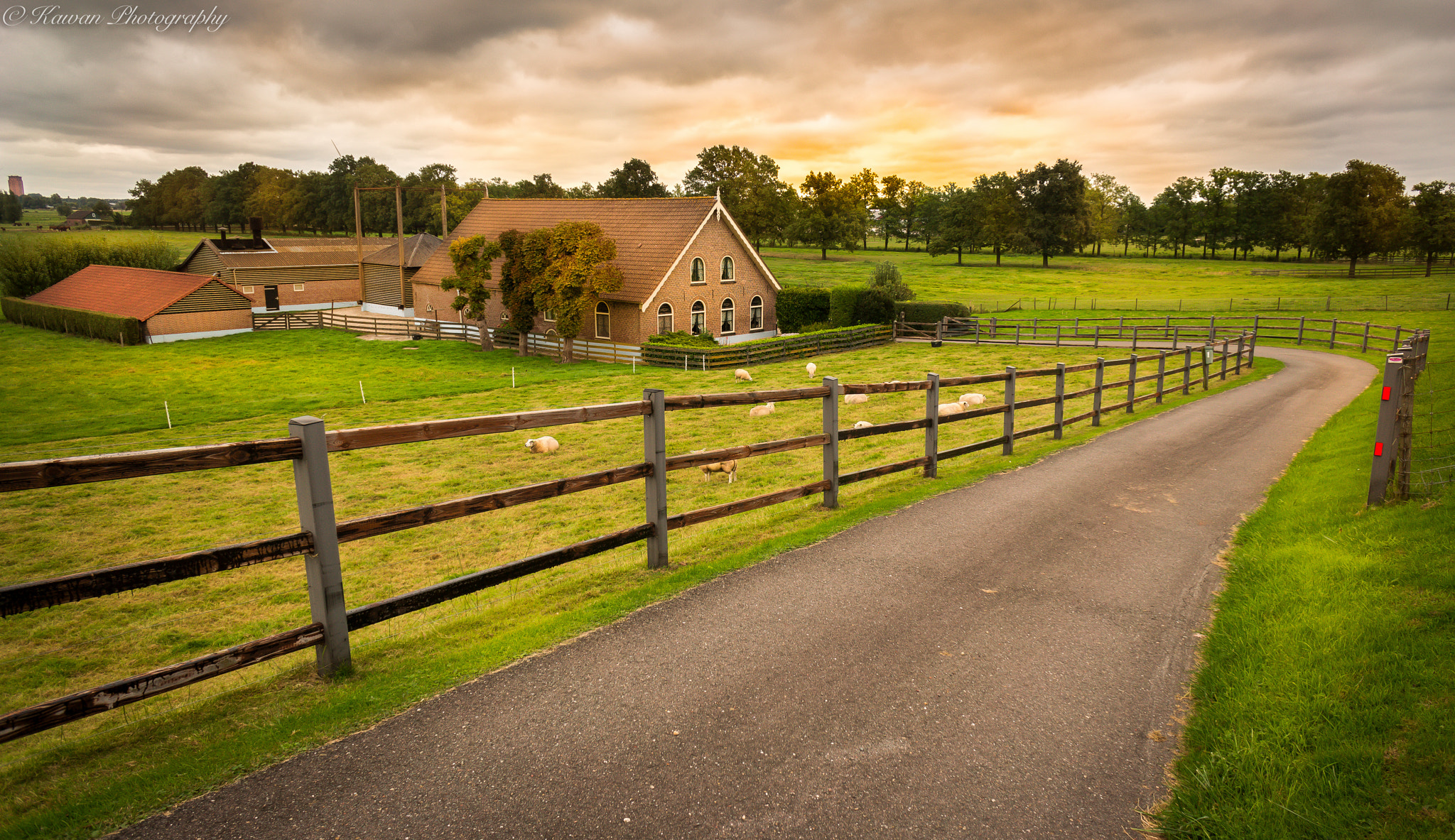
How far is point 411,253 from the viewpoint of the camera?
2340 inches

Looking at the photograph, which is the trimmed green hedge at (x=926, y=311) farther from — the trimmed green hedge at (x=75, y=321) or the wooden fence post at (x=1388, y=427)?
the trimmed green hedge at (x=75, y=321)

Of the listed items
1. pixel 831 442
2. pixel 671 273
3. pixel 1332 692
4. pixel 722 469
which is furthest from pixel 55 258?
pixel 1332 692

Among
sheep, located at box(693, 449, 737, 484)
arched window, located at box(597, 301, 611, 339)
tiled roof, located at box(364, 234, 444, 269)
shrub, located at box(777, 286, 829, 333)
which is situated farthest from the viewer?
tiled roof, located at box(364, 234, 444, 269)

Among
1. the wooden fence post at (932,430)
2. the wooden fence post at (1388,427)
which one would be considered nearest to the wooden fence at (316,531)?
the wooden fence post at (932,430)

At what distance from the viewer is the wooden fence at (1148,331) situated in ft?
120

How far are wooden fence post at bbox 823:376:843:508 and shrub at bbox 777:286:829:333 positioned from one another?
36.9m

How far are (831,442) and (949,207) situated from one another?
107359 millimetres

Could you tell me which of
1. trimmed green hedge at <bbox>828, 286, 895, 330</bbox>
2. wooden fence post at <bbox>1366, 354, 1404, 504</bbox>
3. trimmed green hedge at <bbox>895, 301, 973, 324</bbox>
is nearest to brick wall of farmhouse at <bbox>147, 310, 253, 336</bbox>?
trimmed green hedge at <bbox>828, 286, 895, 330</bbox>

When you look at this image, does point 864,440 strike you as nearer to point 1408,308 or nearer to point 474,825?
point 474,825

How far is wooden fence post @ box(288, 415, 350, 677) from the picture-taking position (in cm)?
438

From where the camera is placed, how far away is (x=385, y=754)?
13.0ft

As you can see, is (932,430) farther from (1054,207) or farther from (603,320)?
(1054,207)

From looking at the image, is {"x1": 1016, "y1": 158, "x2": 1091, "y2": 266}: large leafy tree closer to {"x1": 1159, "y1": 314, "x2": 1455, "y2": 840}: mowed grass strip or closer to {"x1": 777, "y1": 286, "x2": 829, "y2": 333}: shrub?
{"x1": 777, "y1": 286, "x2": 829, "y2": 333}: shrub

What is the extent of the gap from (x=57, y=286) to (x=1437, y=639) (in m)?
73.4
